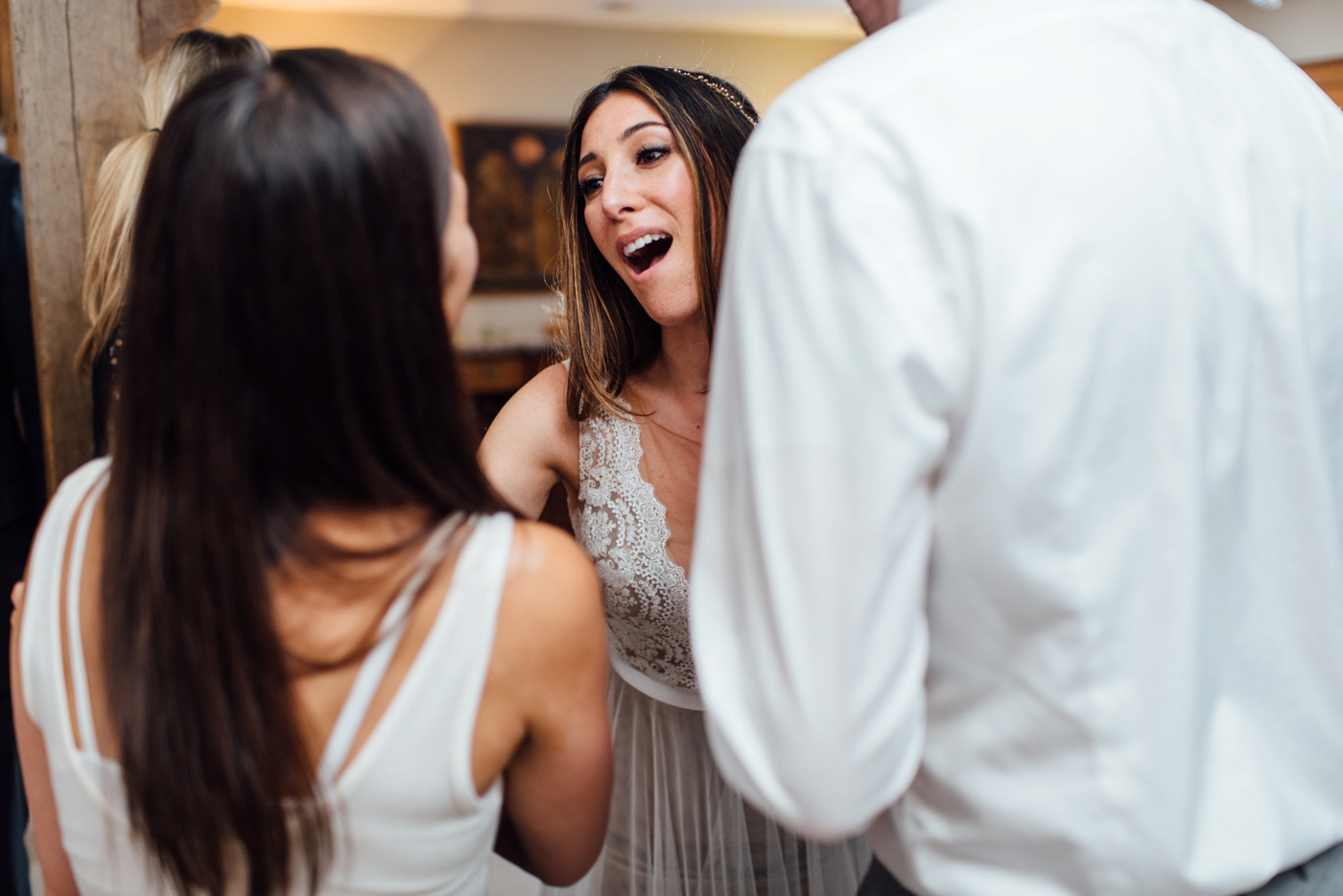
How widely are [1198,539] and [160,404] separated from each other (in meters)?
0.77

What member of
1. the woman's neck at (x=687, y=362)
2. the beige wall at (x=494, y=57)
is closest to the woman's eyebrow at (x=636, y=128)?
the woman's neck at (x=687, y=362)

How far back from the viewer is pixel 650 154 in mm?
1453

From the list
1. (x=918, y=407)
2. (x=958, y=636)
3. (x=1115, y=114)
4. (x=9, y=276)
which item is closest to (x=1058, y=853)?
(x=958, y=636)

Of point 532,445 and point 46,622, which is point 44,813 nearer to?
point 46,622

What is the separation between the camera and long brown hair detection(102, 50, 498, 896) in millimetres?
697

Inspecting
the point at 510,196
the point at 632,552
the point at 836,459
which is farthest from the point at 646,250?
the point at 510,196

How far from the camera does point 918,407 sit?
2.19 ft

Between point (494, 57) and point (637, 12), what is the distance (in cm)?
114

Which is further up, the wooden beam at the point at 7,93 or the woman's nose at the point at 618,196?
the woman's nose at the point at 618,196

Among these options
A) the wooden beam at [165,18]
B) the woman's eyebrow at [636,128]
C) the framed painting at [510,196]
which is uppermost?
the wooden beam at [165,18]

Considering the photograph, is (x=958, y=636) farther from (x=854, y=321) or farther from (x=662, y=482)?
(x=662, y=482)

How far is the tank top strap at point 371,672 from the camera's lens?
29.1 inches

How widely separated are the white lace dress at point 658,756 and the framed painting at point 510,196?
20.5 feet

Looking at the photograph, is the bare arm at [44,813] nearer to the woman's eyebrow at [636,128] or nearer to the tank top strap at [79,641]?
the tank top strap at [79,641]
